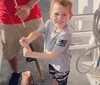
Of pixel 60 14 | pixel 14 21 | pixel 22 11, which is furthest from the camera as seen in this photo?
pixel 14 21

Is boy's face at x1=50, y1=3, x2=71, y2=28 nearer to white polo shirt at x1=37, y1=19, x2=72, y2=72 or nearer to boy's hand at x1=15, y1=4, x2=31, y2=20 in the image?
white polo shirt at x1=37, y1=19, x2=72, y2=72

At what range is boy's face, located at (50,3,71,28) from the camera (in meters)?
1.16

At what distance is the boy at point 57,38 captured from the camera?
3.81 ft

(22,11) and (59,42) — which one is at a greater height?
(22,11)

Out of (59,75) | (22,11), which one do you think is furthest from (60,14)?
(59,75)

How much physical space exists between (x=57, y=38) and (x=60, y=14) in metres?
0.14

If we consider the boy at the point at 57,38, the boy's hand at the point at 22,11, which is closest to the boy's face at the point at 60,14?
the boy at the point at 57,38

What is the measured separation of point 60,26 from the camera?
1.21 meters

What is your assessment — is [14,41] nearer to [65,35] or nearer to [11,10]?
[11,10]

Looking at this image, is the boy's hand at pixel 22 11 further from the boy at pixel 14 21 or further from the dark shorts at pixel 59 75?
the dark shorts at pixel 59 75

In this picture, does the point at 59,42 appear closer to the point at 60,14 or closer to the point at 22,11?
the point at 60,14

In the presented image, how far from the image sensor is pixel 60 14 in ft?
3.82

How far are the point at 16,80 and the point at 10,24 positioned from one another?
48 cm

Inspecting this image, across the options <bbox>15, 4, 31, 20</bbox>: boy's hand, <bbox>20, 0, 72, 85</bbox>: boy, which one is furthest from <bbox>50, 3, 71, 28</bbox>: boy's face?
<bbox>15, 4, 31, 20</bbox>: boy's hand
